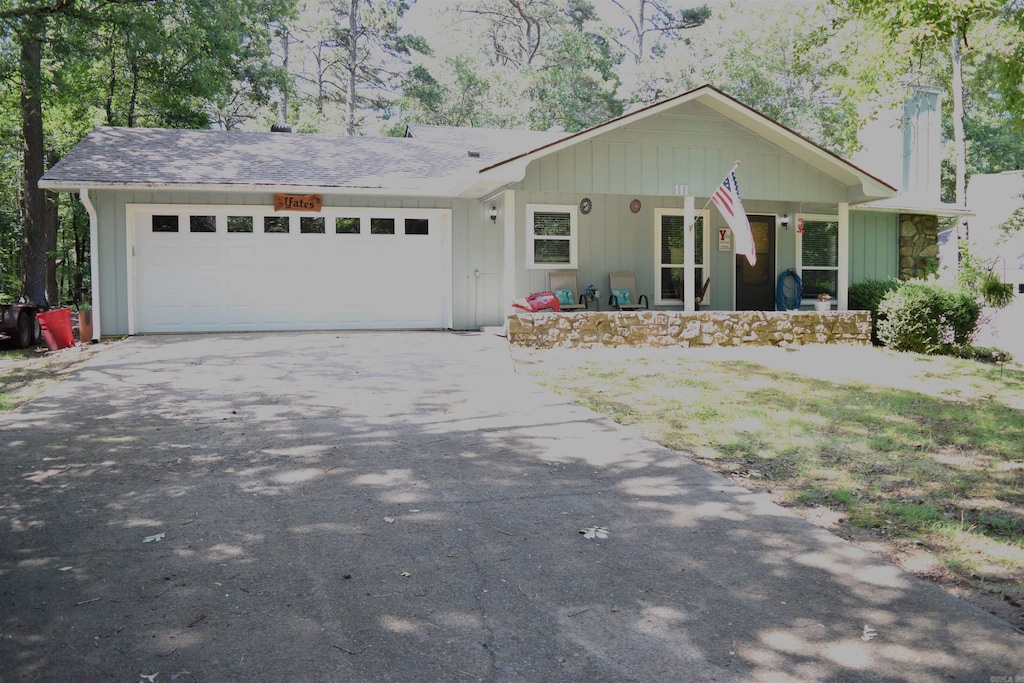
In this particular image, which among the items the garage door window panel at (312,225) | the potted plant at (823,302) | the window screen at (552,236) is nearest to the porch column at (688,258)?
the window screen at (552,236)

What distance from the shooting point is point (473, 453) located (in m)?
5.57

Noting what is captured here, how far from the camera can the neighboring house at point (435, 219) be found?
39.3ft

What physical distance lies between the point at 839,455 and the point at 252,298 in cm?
983

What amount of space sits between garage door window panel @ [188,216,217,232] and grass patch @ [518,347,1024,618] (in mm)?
5817

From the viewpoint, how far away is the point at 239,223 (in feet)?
41.8

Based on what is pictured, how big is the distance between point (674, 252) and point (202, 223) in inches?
327

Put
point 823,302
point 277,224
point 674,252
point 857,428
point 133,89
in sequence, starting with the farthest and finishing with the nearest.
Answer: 1. point 133,89
2. point 674,252
3. point 823,302
4. point 277,224
5. point 857,428

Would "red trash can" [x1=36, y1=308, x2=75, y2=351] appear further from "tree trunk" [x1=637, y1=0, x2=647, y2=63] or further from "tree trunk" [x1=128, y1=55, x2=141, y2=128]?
"tree trunk" [x1=637, y1=0, x2=647, y2=63]

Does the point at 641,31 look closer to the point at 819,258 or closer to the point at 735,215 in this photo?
the point at 819,258

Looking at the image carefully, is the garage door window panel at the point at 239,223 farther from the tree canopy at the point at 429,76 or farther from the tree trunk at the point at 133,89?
the tree trunk at the point at 133,89

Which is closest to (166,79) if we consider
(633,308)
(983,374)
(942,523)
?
(633,308)

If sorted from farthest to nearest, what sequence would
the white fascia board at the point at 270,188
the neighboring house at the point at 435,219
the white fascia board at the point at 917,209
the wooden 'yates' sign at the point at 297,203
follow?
1. the white fascia board at the point at 917,209
2. the wooden 'yates' sign at the point at 297,203
3. the neighboring house at the point at 435,219
4. the white fascia board at the point at 270,188

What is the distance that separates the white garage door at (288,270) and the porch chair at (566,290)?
1.86 metres

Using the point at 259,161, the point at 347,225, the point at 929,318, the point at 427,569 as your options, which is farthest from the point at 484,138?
the point at 427,569
